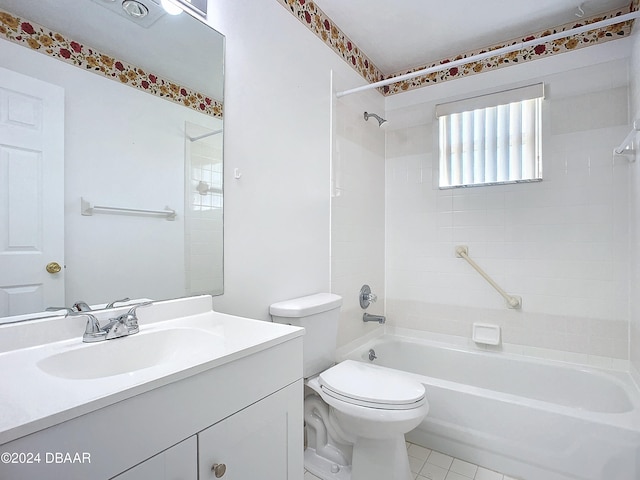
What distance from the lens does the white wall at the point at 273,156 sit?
4.82 ft

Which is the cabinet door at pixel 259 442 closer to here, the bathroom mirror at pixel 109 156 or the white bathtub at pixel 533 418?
the bathroom mirror at pixel 109 156

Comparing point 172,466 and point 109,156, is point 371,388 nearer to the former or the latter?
point 172,466

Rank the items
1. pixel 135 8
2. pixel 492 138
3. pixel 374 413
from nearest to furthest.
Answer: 1. pixel 135 8
2. pixel 374 413
3. pixel 492 138

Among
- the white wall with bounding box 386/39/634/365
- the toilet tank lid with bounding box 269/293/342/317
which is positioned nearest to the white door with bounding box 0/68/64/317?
the toilet tank lid with bounding box 269/293/342/317

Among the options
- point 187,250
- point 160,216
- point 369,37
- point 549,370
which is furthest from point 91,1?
point 549,370

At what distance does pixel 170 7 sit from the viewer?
1.26m

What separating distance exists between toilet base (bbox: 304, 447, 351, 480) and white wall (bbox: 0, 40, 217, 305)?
1153 mm

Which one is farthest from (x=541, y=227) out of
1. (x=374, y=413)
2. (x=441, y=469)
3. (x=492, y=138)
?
(x=374, y=413)

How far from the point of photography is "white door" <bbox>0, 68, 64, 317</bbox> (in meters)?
0.87

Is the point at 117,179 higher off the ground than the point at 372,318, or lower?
higher

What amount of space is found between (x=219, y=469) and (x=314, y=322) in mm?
880

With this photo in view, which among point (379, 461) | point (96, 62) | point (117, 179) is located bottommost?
point (379, 461)

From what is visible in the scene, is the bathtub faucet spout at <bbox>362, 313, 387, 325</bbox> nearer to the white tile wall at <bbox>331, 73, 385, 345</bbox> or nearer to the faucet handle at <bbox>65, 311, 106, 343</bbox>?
the white tile wall at <bbox>331, 73, 385, 345</bbox>

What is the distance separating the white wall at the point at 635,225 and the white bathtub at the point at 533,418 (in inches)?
9.0
